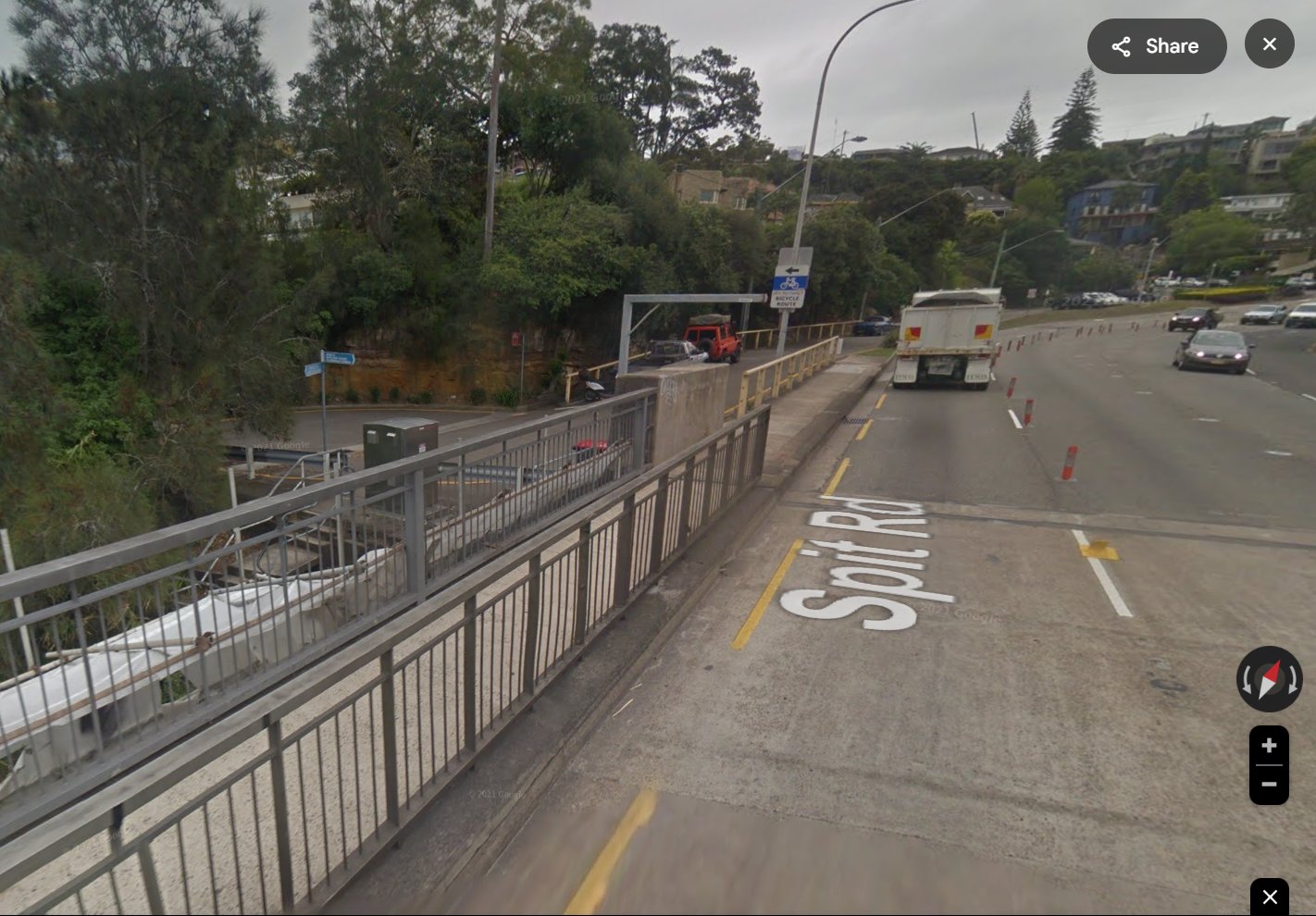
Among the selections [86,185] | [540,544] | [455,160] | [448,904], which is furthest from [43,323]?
[448,904]

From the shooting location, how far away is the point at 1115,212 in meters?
94.8

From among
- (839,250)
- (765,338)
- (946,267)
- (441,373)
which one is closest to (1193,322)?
(839,250)

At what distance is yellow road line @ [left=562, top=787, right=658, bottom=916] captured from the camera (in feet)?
7.34

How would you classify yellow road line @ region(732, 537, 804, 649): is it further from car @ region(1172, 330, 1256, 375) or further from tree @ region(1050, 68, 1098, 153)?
tree @ region(1050, 68, 1098, 153)

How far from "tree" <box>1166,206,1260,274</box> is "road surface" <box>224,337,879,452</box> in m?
74.7

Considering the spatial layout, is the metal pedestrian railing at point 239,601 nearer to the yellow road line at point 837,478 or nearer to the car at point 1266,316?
the yellow road line at point 837,478

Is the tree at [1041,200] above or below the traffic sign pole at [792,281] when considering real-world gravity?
above

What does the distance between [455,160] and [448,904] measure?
107 feet

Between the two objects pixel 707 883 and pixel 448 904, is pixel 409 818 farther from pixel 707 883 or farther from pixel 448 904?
pixel 707 883

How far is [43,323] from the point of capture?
16.4 meters

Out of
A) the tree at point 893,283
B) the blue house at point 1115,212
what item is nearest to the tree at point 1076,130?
the blue house at point 1115,212

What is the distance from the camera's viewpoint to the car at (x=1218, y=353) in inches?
840

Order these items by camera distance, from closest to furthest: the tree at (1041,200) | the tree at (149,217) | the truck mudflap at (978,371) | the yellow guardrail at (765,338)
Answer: the tree at (149,217), the truck mudflap at (978,371), the yellow guardrail at (765,338), the tree at (1041,200)

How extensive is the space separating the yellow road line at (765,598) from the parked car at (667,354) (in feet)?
67.2
